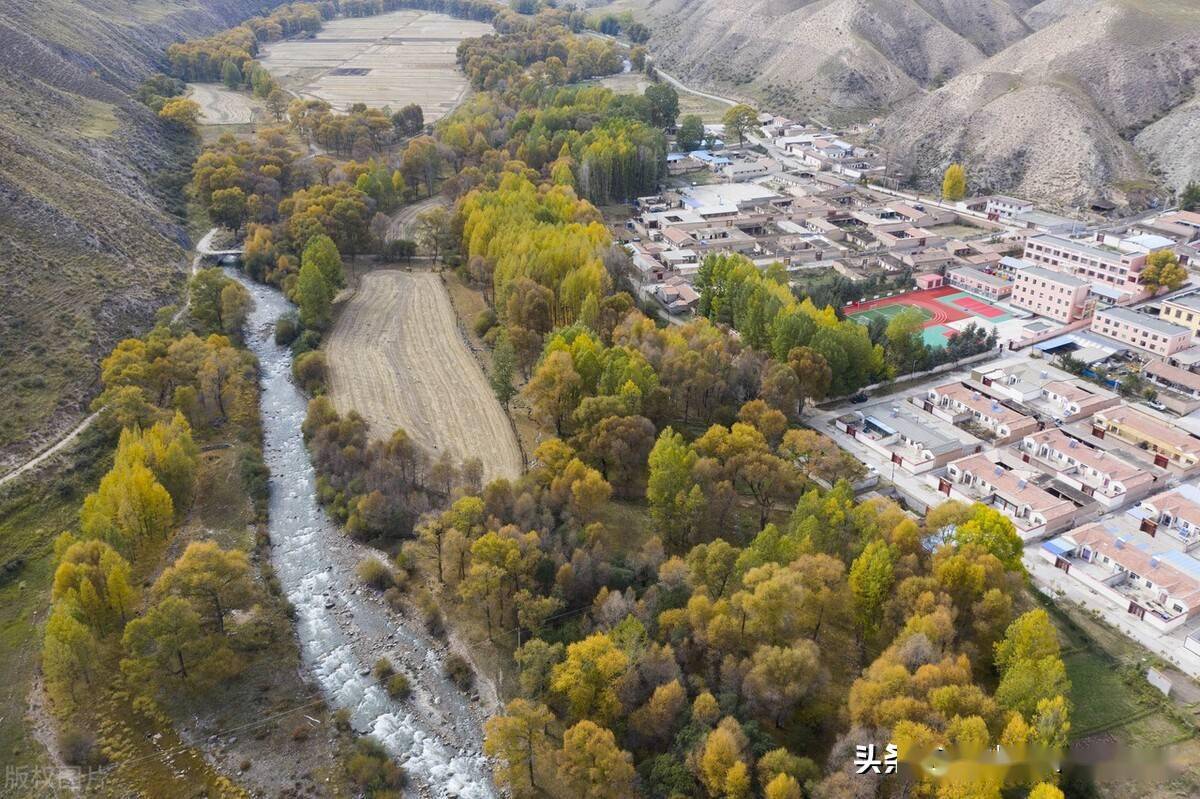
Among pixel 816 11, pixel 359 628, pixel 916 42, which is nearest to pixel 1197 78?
pixel 916 42

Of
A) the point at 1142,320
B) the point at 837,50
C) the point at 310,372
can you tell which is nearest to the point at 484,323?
the point at 310,372

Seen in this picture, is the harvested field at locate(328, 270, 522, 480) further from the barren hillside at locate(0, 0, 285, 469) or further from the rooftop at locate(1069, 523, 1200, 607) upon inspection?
the rooftop at locate(1069, 523, 1200, 607)

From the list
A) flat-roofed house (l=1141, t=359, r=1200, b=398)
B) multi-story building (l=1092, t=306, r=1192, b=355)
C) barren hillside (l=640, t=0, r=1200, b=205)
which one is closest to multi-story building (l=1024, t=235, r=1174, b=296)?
multi-story building (l=1092, t=306, r=1192, b=355)

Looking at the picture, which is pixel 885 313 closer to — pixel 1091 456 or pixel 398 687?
pixel 1091 456

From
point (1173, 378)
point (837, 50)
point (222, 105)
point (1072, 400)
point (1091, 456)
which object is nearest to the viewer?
point (1091, 456)

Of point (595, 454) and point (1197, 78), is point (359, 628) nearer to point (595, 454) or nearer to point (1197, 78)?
point (595, 454)

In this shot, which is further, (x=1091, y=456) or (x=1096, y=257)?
(x=1096, y=257)

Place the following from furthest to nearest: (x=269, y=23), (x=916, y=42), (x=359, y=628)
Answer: (x=269, y=23) < (x=916, y=42) < (x=359, y=628)
